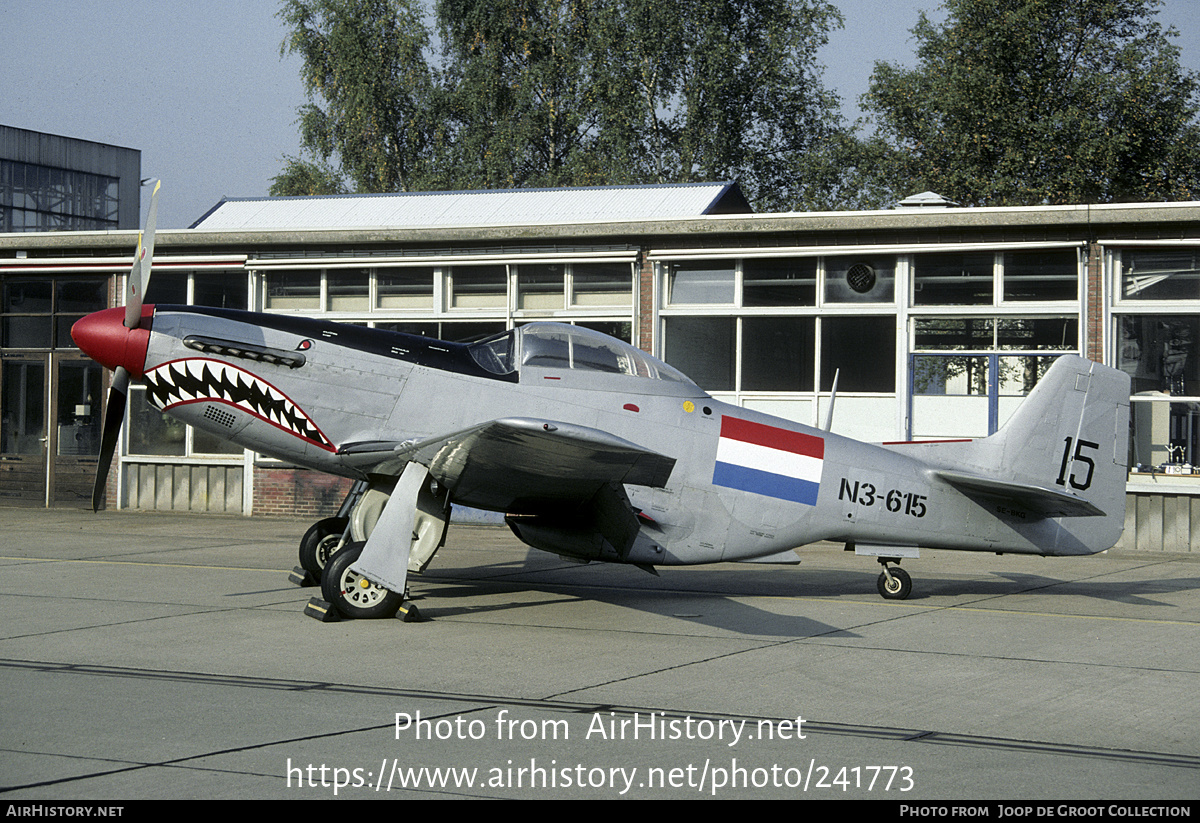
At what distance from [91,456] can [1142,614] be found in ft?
56.4

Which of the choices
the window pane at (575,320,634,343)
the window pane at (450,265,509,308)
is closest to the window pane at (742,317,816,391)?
the window pane at (575,320,634,343)

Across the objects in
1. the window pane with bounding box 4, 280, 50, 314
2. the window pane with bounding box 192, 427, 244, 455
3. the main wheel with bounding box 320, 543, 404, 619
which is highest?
the window pane with bounding box 4, 280, 50, 314

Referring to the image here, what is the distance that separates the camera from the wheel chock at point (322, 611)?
8.87 metres

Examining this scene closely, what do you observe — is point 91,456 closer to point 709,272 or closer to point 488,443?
point 709,272

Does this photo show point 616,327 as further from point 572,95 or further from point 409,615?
point 572,95

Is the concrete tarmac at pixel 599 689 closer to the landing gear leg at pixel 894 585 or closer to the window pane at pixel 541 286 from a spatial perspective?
the landing gear leg at pixel 894 585

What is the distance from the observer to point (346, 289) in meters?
19.5

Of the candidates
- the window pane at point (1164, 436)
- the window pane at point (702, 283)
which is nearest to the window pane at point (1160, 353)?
the window pane at point (1164, 436)

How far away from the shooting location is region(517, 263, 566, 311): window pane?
18.4m

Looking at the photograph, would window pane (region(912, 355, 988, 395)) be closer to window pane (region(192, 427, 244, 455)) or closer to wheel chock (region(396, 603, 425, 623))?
wheel chock (region(396, 603, 425, 623))

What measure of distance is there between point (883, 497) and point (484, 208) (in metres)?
12.3

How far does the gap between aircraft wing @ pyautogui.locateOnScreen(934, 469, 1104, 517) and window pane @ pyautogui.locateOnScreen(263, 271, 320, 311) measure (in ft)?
40.6

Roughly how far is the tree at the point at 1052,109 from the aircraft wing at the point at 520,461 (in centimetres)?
2453

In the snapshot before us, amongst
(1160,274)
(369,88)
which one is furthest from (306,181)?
(1160,274)
